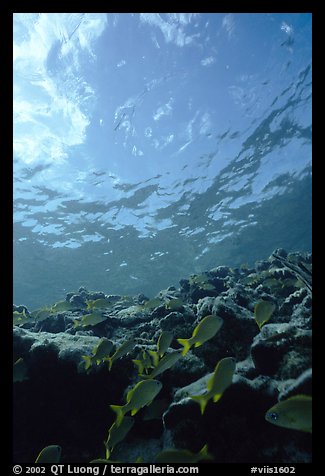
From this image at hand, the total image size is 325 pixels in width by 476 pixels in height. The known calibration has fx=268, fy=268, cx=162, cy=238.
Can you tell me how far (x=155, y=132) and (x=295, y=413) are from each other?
47.9 ft

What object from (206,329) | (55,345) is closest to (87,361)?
(55,345)

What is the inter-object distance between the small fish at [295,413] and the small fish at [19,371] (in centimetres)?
421

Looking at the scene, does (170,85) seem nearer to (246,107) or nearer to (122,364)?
(246,107)

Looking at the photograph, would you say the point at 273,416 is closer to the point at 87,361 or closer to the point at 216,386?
the point at 216,386

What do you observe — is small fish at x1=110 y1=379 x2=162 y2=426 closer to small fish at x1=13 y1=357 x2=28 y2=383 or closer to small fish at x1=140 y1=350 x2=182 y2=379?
small fish at x1=140 y1=350 x2=182 y2=379

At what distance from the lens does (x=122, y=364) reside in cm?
516

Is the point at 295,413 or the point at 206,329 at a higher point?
the point at 206,329

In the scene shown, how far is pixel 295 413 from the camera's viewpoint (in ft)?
9.04

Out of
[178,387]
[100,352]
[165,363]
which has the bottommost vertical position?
[178,387]

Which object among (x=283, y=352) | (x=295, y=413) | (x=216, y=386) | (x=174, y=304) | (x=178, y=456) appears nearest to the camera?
(x=295, y=413)

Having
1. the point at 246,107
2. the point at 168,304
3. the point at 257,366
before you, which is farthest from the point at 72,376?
the point at 246,107

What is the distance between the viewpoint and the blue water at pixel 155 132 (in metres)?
10.8

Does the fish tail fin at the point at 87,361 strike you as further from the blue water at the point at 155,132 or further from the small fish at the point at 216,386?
the blue water at the point at 155,132

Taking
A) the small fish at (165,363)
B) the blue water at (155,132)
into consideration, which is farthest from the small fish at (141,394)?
the blue water at (155,132)
